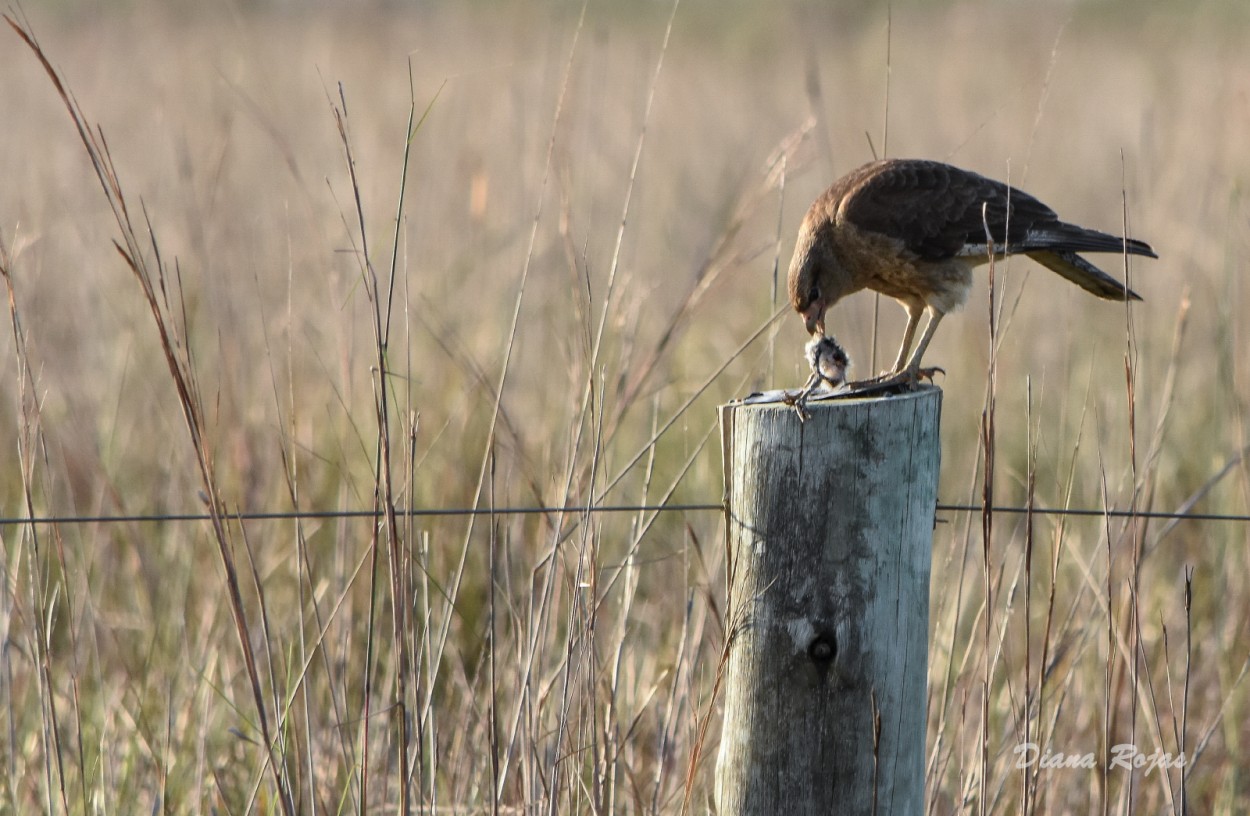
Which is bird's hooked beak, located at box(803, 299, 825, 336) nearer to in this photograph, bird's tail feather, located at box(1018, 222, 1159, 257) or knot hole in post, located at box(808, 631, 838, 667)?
bird's tail feather, located at box(1018, 222, 1159, 257)

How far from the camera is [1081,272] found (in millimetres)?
3041

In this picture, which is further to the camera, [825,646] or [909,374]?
[909,374]

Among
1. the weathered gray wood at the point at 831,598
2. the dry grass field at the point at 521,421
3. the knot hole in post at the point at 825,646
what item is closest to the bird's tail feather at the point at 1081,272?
the dry grass field at the point at 521,421

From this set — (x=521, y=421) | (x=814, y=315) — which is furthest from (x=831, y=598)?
(x=521, y=421)

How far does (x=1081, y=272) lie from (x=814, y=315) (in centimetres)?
67

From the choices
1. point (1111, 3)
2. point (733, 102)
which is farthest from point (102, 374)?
point (1111, 3)

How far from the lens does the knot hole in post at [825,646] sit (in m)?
1.82

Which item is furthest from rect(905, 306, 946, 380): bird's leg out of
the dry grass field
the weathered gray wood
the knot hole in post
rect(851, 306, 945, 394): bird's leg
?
the knot hole in post
